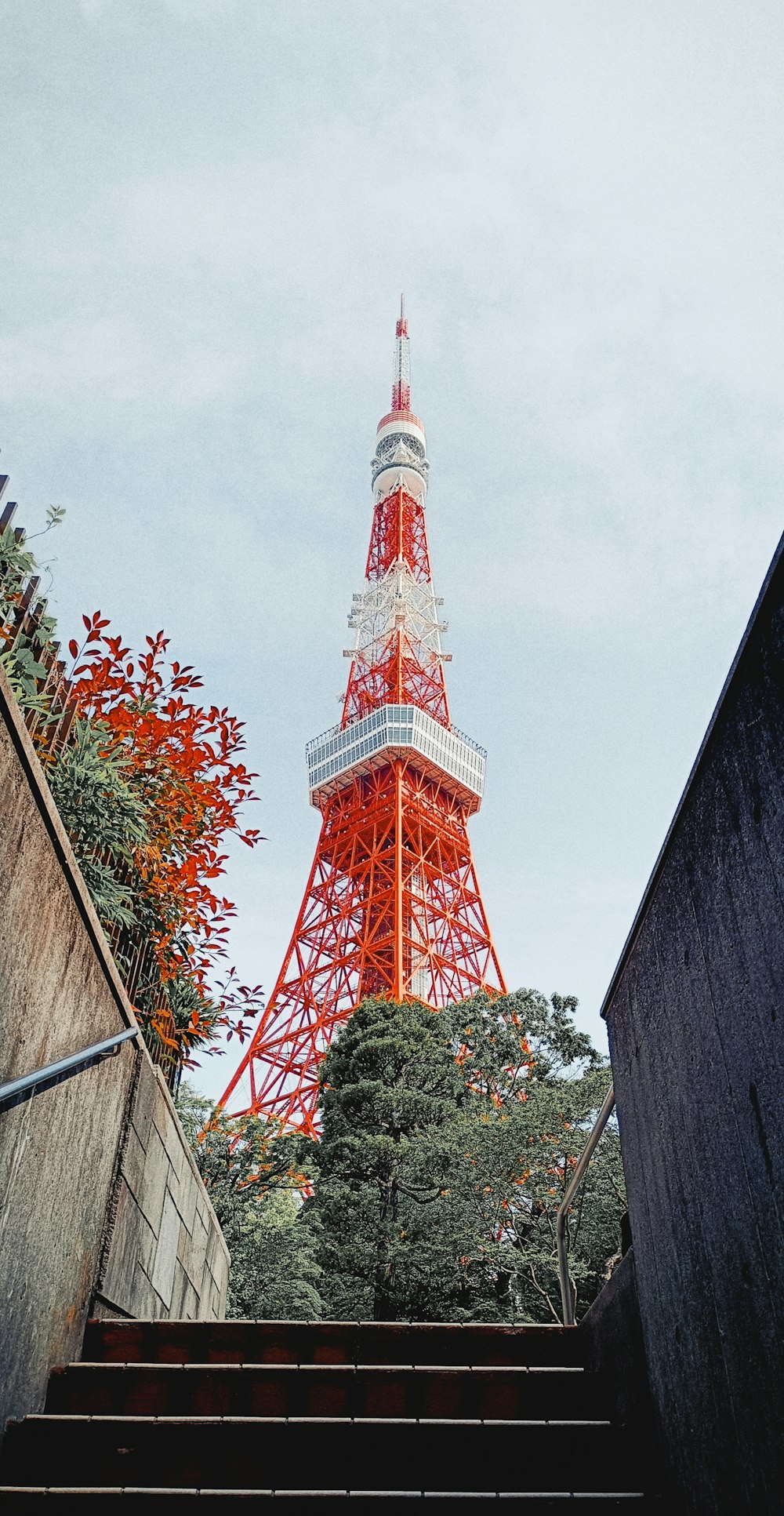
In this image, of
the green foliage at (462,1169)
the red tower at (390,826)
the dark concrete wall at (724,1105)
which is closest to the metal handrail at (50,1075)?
the dark concrete wall at (724,1105)

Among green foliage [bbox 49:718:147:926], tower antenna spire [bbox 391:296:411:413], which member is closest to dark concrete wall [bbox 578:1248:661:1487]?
green foliage [bbox 49:718:147:926]

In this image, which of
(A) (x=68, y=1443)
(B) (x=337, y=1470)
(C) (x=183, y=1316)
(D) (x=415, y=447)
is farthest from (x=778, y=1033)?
(D) (x=415, y=447)

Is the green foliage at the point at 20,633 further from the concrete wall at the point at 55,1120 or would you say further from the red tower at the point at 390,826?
the red tower at the point at 390,826

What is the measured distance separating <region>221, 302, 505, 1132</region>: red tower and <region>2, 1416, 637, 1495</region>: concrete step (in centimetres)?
1846

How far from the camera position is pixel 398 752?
29531 mm

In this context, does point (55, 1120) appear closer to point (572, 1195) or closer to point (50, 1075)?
point (50, 1075)

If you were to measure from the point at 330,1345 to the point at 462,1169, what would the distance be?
934 cm

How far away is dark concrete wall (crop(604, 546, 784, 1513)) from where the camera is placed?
1.46 m

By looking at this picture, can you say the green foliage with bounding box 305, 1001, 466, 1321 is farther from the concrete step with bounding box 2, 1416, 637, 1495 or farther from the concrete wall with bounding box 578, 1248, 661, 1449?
the concrete step with bounding box 2, 1416, 637, 1495

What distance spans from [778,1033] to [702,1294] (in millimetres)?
672

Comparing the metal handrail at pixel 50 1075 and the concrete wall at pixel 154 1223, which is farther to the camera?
the concrete wall at pixel 154 1223

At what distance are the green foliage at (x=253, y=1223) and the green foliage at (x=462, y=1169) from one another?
951 millimetres

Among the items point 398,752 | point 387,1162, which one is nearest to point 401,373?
point 398,752

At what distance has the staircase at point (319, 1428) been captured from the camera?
2.06m
